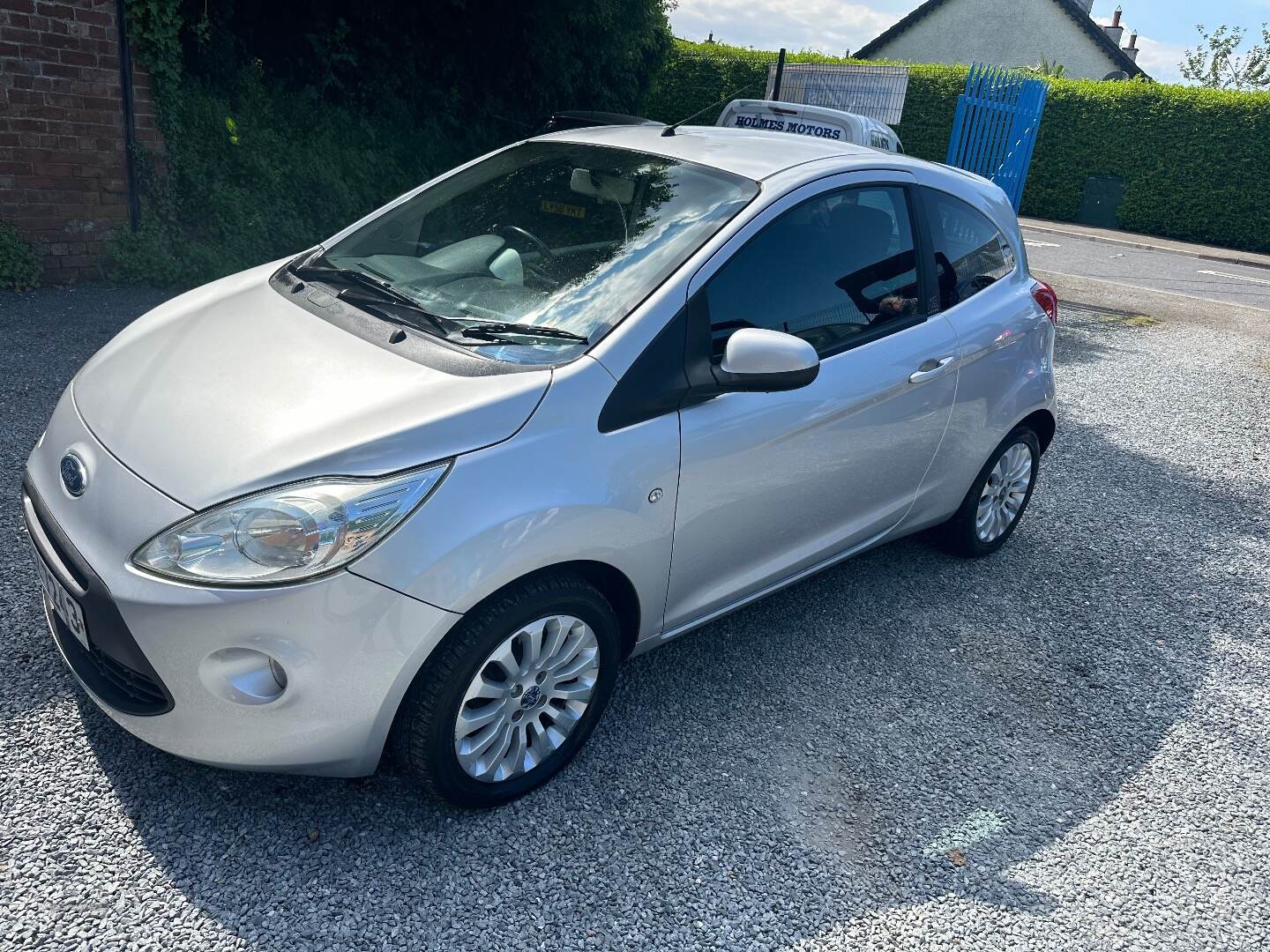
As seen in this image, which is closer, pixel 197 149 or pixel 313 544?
pixel 313 544

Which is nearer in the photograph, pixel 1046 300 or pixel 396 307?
pixel 396 307

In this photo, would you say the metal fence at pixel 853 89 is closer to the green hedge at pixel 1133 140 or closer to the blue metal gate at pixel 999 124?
the blue metal gate at pixel 999 124

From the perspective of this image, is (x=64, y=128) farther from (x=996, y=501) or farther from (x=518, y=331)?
(x=996, y=501)

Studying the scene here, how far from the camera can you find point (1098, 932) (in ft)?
8.53

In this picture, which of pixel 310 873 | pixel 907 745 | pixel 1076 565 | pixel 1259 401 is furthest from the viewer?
pixel 1259 401

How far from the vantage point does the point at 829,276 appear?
3348mm

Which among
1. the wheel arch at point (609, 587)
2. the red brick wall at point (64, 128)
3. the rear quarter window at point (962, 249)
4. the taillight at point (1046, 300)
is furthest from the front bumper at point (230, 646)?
the red brick wall at point (64, 128)

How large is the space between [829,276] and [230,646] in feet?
7.16

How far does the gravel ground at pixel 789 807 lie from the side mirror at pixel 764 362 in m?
1.15

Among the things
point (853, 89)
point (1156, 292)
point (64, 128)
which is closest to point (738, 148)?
point (64, 128)

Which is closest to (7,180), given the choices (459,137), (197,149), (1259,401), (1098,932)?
(197,149)

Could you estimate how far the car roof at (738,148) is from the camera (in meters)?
3.40

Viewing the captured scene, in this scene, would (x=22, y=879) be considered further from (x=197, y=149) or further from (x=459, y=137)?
(x=459, y=137)

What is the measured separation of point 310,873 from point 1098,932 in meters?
2.02
